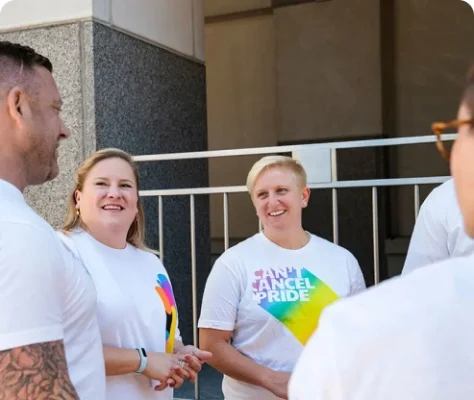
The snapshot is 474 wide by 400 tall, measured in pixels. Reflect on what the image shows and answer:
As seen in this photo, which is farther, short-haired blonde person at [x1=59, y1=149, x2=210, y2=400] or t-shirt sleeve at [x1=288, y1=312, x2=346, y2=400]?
short-haired blonde person at [x1=59, y1=149, x2=210, y2=400]

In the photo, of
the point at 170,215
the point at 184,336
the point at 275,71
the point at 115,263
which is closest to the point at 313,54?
the point at 275,71

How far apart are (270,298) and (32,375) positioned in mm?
1398

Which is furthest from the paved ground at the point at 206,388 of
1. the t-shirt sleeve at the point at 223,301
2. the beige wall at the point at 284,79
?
Answer: the beige wall at the point at 284,79

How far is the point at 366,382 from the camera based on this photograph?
2.36 feet

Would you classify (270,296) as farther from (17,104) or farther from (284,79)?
(284,79)

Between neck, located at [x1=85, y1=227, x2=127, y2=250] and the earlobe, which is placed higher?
the earlobe

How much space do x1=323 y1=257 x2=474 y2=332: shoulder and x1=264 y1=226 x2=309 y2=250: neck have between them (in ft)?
6.43

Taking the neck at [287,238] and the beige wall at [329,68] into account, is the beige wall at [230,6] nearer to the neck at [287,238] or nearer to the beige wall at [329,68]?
the beige wall at [329,68]

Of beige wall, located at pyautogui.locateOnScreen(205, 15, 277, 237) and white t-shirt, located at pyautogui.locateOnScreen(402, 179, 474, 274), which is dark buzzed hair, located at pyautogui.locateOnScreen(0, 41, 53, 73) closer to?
white t-shirt, located at pyautogui.locateOnScreen(402, 179, 474, 274)

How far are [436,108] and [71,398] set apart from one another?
6044 mm

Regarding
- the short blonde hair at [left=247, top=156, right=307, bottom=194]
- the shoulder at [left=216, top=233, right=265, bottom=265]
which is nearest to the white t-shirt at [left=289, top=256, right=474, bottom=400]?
the shoulder at [left=216, top=233, right=265, bottom=265]

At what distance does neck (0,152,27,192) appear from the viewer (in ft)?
4.75

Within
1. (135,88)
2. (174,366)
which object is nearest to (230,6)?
(135,88)

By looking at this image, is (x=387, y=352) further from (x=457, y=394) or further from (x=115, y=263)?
(x=115, y=263)
